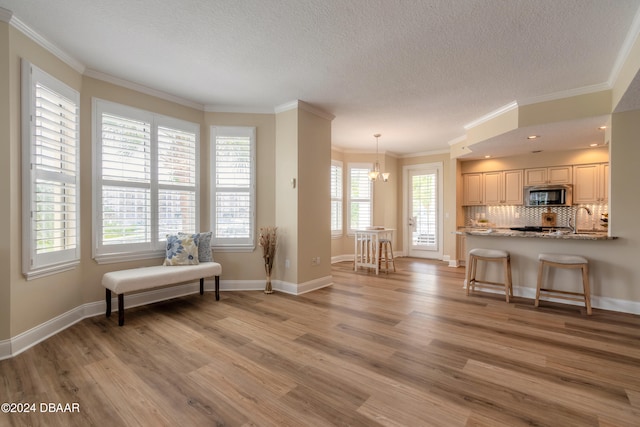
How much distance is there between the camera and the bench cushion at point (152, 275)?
10.6 feet

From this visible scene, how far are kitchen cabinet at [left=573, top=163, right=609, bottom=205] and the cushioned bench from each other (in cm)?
665

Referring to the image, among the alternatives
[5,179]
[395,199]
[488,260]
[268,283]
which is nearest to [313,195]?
[268,283]

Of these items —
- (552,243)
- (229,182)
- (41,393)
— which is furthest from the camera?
(229,182)

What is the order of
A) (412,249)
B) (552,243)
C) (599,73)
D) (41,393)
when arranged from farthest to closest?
(412,249) → (552,243) → (599,73) → (41,393)

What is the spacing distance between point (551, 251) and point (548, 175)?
2640 millimetres

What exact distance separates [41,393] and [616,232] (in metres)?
5.88

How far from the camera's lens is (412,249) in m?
8.13

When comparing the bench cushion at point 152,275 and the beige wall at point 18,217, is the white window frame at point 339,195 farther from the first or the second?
the beige wall at point 18,217

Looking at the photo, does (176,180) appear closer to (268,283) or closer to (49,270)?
(49,270)

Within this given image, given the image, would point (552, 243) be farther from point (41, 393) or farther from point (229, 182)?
point (41, 393)

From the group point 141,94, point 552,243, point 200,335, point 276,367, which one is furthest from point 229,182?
point 552,243

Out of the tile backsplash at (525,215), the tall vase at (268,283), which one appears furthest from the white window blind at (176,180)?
the tile backsplash at (525,215)

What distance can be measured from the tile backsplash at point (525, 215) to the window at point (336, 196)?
3.00 m

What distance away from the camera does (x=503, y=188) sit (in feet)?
21.5
